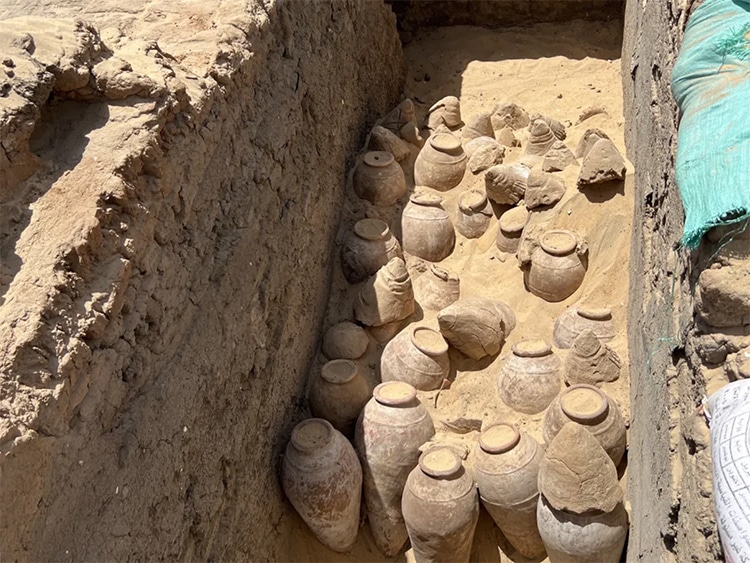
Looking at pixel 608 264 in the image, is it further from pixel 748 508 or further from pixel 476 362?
pixel 748 508

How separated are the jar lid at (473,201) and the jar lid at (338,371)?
1399 millimetres

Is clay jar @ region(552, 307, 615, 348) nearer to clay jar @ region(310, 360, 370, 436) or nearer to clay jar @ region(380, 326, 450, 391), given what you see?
clay jar @ region(380, 326, 450, 391)

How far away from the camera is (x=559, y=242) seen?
3.86 metres

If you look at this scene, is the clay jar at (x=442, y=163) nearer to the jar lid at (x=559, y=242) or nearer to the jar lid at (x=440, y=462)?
the jar lid at (x=559, y=242)

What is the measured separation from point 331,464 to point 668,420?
4.93 ft

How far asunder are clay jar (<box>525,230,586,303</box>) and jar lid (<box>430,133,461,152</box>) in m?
1.09

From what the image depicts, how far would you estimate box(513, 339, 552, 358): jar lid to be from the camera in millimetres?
3420

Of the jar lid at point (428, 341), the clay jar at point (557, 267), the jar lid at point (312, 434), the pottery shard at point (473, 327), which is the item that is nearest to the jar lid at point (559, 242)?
the clay jar at point (557, 267)

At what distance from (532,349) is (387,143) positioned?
6.69 ft

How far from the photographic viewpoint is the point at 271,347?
3418 mm

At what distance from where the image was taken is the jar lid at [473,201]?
4.37 meters

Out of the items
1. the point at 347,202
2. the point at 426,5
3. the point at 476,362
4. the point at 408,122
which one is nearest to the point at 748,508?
the point at 476,362

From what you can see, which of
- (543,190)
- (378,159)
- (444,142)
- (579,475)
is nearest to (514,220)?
(543,190)

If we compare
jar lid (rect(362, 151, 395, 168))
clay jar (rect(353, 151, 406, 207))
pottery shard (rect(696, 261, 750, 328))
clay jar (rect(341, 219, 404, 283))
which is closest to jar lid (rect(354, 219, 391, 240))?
clay jar (rect(341, 219, 404, 283))
